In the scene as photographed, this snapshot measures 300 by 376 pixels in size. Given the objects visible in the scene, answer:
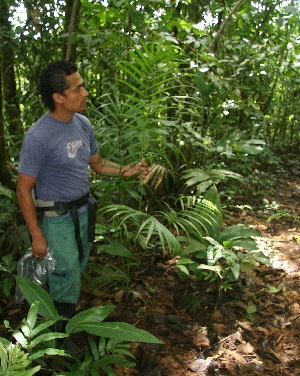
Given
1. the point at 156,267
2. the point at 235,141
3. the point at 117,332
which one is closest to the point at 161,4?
the point at 235,141

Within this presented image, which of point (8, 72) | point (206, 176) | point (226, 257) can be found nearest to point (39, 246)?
point (226, 257)

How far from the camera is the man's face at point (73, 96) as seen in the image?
2412 mm

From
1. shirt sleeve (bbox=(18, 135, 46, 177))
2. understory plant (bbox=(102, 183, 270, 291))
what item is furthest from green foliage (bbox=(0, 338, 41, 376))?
understory plant (bbox=(102, 183, 270, 291))

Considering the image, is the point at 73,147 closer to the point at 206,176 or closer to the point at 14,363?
the point at 14,363

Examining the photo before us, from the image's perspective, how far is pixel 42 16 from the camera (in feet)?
16.4

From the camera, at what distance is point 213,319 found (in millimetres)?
3045

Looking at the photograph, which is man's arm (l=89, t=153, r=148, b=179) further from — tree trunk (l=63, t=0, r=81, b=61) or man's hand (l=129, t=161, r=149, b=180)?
tree trunk (l=63, t=0, r=81, b=61)

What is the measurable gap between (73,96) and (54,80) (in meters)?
0.15

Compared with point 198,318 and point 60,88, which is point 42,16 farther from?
point 198,318

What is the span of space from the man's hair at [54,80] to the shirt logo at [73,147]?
23 cm

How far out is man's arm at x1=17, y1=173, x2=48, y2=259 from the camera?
7.66ft

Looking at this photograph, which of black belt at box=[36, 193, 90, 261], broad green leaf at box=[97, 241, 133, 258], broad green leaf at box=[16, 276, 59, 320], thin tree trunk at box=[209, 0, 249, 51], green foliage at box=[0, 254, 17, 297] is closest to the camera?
broad green leaf at box=[16, 276, 59, 320]

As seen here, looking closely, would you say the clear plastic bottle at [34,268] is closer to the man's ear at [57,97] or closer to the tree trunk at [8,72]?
the man's ear at [57,97]

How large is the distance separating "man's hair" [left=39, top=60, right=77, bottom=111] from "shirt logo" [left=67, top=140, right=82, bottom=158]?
233 mm
